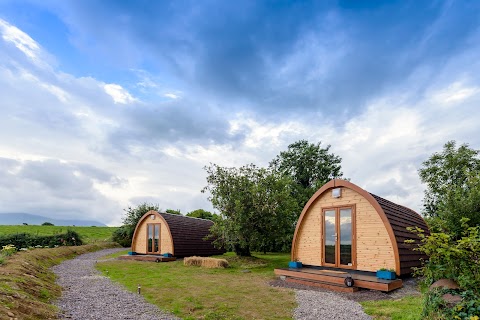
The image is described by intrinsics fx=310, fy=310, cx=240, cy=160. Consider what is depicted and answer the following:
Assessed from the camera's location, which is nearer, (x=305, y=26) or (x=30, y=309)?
(x=30, y=309)

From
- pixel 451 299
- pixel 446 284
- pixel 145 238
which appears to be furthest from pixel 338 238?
pixel 145 238

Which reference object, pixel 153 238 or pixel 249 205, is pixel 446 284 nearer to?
pixel 249 205

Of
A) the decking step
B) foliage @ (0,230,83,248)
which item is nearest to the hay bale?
the decking step

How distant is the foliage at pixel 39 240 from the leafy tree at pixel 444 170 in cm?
3031

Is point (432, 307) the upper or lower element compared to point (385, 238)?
lower

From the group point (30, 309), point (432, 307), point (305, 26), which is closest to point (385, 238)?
point (432, 307)

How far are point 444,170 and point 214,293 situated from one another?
88.0ft

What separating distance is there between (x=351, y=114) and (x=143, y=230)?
15332 mm

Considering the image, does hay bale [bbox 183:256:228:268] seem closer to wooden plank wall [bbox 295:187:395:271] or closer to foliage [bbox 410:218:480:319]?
wooden plank wall [bbox 295:187:395:271]

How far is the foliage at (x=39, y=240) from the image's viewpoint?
2066cm

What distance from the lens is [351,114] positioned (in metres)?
14.3

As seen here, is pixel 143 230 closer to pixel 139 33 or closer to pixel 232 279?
pixel 232 279

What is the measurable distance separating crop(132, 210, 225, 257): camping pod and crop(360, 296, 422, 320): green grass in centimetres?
1360

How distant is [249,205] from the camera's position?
17.2 m
